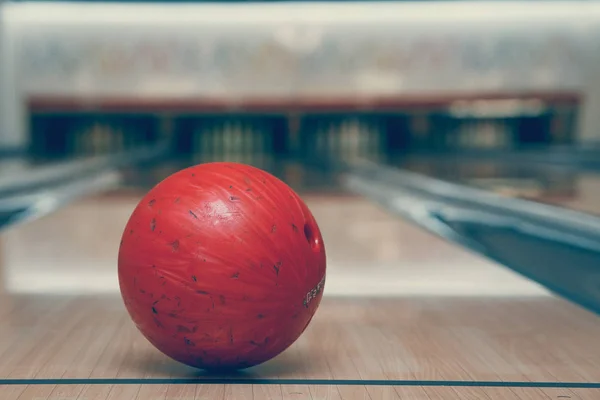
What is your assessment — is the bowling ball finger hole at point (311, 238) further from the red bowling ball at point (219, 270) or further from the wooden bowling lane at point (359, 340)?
the wooden bowling lane at point (359, 340)

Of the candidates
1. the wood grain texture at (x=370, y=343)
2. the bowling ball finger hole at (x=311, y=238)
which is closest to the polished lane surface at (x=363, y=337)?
the wood grain texture at (x=370, y=343)

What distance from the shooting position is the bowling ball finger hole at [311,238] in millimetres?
1234

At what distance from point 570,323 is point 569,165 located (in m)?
4.96

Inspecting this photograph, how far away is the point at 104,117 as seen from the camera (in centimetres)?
873

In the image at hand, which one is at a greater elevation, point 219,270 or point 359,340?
point 219,270

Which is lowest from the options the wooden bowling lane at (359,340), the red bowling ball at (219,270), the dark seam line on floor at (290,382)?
the wooden bowling lane at (359,340)

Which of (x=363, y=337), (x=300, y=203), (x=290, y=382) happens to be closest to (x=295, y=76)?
(x=363, y=337)

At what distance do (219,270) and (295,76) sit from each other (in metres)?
7.73

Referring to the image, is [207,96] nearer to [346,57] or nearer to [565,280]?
[346,57]

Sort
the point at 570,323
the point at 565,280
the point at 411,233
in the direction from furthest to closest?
1. the point at 411,233
2. the point at 565,280
3. the point at 570,323

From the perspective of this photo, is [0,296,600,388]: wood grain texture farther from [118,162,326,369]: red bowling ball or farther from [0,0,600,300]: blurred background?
[0,0,600,300]: blurred background

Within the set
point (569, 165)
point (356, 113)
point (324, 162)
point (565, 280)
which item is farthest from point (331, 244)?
point (356, 113)

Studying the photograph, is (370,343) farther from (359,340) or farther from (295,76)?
(295,76)

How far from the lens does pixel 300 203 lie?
1.26 m
